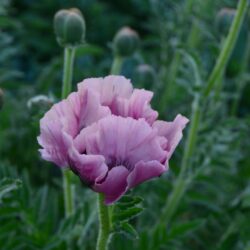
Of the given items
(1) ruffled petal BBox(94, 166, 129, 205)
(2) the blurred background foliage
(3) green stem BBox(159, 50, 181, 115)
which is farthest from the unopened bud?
(1) ruffled petal BBox(94, 166, 129, 205)

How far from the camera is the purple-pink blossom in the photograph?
858 mm

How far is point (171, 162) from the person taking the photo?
166cm

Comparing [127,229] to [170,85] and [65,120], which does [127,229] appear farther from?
[170,85]

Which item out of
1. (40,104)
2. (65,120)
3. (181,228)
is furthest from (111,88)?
(181,228)

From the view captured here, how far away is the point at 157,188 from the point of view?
165cm

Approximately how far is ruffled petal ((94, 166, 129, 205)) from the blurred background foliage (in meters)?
0.17

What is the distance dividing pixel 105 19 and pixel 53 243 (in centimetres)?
145

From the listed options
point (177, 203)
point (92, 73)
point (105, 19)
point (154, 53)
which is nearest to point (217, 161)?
point (177, 203)

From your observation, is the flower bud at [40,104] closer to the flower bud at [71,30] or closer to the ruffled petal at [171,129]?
the flower bud at [71,30]

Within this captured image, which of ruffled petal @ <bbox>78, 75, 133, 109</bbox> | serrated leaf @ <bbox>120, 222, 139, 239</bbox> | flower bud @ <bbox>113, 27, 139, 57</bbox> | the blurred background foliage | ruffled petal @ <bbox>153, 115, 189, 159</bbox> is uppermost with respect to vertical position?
ruffled petal @ <bbox>78, 75, 133, 109</bbox>

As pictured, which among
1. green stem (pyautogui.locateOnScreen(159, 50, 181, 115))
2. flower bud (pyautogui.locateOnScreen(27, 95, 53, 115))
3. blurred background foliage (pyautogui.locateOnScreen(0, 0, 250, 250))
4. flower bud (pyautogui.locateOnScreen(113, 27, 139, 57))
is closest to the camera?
flower bud (pyautogui.locateOnScreen(27, 95, 53, 115))

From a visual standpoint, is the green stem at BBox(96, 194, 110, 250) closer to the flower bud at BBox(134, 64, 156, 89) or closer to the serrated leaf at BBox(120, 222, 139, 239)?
the serrated leaf at BBox(120, 222, 139, 239)

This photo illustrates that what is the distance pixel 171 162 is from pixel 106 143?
31.8 inches

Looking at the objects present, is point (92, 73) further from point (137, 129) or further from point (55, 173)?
point (137, 129)
